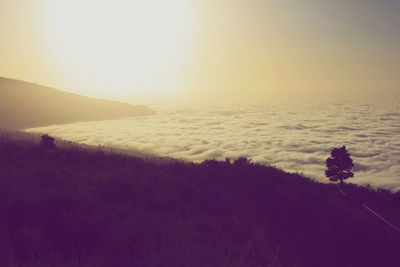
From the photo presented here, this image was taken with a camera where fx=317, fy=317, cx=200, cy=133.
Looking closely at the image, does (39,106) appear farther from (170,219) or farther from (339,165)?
(170,219)

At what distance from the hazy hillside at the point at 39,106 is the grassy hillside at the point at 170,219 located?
105 m

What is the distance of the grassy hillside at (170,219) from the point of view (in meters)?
5.56

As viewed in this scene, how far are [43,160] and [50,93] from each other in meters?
137

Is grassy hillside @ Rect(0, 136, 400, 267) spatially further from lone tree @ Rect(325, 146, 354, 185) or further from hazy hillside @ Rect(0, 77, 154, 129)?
hazy hillside @ Rect(0, 77, 154, 129)

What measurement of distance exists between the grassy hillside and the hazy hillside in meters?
105

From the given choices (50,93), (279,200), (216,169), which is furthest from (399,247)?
(50,93)

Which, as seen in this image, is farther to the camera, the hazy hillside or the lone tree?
the hazy hillside

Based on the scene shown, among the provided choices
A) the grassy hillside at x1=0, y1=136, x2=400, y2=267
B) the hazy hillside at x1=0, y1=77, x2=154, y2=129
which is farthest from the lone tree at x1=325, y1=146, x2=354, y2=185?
the hazy hillside at x1=0, y1=77, x2=154, y2=129

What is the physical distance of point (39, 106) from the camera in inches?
4978

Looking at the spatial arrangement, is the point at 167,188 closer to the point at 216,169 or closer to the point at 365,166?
the point at 216,169

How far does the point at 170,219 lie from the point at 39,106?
443ft

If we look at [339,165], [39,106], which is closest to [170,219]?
[339,165]

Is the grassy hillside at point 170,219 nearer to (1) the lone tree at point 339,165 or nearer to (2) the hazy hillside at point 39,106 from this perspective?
(1) the lone tree at point 339,165

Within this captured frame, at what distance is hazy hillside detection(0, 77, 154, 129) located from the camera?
115m
